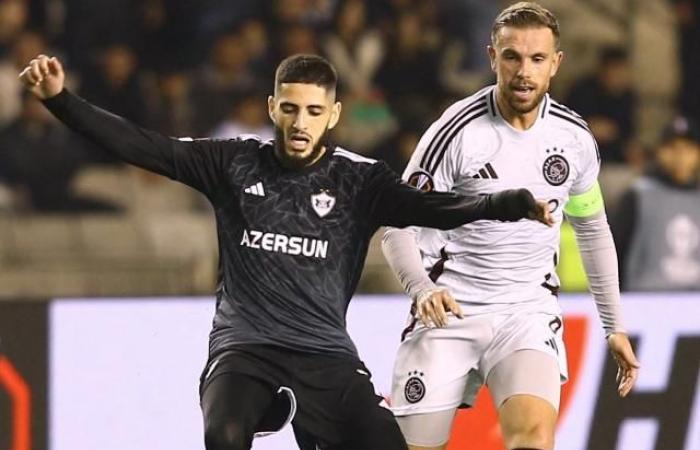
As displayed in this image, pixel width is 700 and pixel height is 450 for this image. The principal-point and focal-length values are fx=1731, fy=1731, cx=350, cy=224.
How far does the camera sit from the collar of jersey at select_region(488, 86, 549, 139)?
584 centimetres

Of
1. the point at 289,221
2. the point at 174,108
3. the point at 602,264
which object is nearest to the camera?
the point at 289,221

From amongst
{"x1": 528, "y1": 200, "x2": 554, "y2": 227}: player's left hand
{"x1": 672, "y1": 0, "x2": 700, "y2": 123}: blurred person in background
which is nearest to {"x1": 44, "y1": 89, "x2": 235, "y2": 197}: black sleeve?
{"x1": 528, "y1": 200, "x2": 554, "y2": 227}: player's left hand

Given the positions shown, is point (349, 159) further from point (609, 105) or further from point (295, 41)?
point (609, 105)

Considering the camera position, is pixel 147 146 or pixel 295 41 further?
pixel 295 41

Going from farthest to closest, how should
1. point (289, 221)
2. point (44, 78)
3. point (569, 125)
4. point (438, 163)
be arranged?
point (569, 125)
point (438, 163)
point (289, 221)
point (44, 78)

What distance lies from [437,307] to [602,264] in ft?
2.98

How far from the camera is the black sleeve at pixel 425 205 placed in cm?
522

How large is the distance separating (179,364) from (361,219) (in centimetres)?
207

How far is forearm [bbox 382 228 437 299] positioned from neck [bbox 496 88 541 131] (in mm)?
504

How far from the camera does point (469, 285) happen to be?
5910mm

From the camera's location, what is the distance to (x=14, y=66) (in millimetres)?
10500

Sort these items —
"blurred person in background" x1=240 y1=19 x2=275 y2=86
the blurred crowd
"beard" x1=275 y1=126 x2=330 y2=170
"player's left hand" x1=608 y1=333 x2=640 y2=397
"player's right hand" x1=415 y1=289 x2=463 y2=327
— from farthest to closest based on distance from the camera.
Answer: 1. "blurred person in background" x1=240 y1=19 x2=275 y2=86
2. the blurred crowd
3. "player's left hand" x1=608 y1=333 x2=640 y2=397
4. "beard" x1=275 y1=126 x2=330 y2=170
5. "player's right hand" x1=415 y1=289 x2=463 y2=327

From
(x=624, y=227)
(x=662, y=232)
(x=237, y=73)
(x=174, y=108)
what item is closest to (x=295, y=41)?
(x=237, y=73)

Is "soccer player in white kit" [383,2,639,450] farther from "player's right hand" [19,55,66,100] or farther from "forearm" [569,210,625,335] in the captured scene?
"player's right hand" [19,55,66,100]
